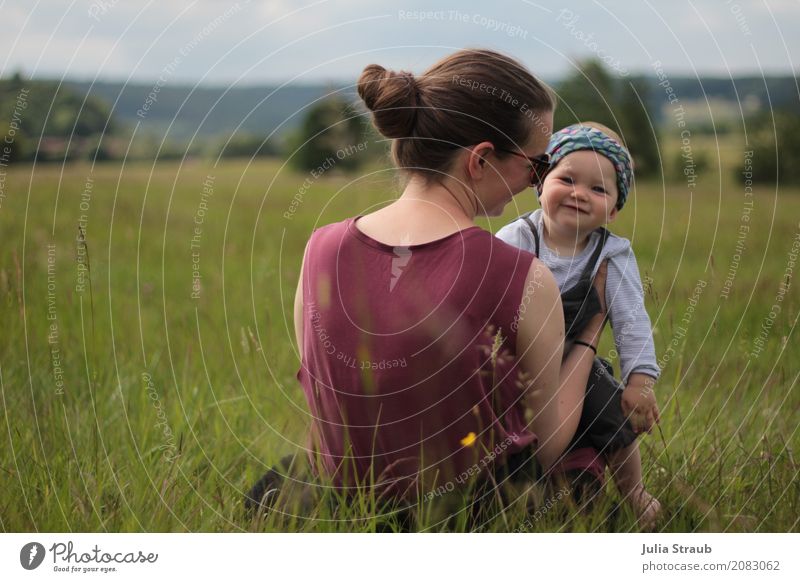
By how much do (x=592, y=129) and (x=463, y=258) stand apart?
0.68 meters

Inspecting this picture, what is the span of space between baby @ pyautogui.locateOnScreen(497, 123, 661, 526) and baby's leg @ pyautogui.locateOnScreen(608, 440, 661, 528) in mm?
49

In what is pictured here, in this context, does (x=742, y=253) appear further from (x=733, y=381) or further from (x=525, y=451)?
(x=525, y=451)

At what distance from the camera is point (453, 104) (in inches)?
88.4

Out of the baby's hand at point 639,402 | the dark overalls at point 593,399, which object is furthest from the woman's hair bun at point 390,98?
the baby's hand at point 639,402

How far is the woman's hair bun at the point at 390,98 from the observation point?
7.45 ft

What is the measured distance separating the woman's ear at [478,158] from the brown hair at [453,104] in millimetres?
16

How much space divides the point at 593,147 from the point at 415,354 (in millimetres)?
833

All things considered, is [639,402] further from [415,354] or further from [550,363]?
[415,354]

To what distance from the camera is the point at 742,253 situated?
274 inches

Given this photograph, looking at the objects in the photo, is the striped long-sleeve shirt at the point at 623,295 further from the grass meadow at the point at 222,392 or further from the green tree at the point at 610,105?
the green tree at the point at 610,105

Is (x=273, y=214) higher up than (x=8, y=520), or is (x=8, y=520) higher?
(x=273, y=214)

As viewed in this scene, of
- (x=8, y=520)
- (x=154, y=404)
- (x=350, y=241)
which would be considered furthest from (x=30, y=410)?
(x=350, y=241)

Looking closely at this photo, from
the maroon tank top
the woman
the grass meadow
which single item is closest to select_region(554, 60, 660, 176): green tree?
the grass meadow

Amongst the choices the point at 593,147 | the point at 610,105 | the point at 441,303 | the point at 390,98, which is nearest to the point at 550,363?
the point at 441,303
